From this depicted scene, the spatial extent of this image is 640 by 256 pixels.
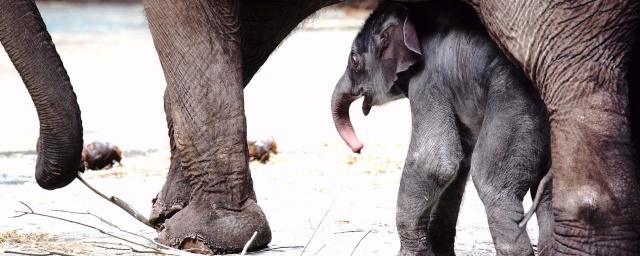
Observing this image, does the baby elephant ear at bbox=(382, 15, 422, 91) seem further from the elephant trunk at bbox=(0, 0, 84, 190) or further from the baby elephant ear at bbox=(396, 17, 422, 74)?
the elephant trunk at bbox=(0, 0, 84, 190)

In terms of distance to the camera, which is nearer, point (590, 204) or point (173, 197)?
point (590, 204)

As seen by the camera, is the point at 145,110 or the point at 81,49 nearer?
the point at 145,110

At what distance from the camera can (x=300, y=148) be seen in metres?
8.74

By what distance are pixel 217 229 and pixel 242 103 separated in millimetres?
462

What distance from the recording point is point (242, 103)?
538 centimetres

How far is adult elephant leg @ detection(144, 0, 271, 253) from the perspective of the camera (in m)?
5.33

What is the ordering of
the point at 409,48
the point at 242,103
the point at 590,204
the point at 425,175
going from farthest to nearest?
the point at 242,103, the point at 409,48, the point at 425,175, the point at 590,204

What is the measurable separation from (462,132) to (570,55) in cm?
76

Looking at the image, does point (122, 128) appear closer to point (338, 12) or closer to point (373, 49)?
point (373, 49)

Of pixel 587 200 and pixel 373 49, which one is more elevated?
pixel 373 49

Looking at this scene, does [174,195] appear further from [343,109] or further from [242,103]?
[343,109]

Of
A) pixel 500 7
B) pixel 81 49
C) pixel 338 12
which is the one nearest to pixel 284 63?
pixel 81 49

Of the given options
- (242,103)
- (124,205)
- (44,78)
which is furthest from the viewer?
(124,205)

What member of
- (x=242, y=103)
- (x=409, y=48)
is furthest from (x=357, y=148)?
(x=409, y=48)
